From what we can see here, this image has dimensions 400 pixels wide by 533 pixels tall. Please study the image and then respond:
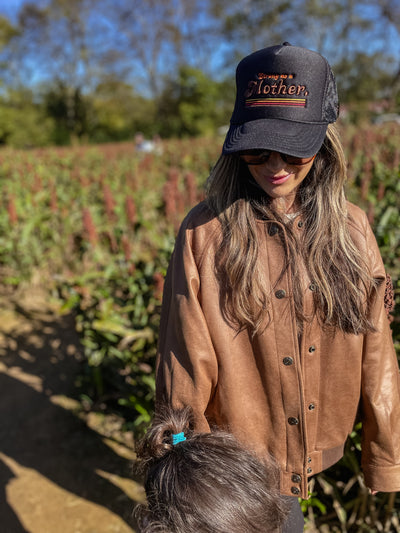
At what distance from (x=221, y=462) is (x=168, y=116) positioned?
29.9m

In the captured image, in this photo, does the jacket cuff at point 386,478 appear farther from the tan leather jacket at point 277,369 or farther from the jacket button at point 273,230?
the jacket button at point 273,230

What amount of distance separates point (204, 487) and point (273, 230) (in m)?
0.66

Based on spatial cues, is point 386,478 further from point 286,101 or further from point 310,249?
point 286,101

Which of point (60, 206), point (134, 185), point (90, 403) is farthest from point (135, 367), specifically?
point (134, 185)

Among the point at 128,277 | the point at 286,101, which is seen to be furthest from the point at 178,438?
the point at 128,277

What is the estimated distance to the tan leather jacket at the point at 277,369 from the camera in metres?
1.21

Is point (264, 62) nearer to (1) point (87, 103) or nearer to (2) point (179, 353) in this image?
(2) point (179, 353)

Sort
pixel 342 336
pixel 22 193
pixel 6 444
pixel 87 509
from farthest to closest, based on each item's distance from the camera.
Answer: pixel 22 193 < pixel 6 444 < pixel 87 509 < pixel 342 336

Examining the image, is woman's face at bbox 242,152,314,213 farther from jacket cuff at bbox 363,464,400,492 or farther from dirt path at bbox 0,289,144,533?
dirt path at bbox 0,289,144,533

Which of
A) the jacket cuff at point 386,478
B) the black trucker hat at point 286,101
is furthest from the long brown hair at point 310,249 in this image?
the jacket cuff at point 386,478

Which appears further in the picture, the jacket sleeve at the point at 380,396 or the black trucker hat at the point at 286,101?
the jacket sleeve at the point at 380,396

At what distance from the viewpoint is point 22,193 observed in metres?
6.21

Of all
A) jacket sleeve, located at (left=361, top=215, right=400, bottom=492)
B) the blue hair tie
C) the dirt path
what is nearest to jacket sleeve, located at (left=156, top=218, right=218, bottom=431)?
the blue hair tie

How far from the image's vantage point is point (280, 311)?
1.21 m
